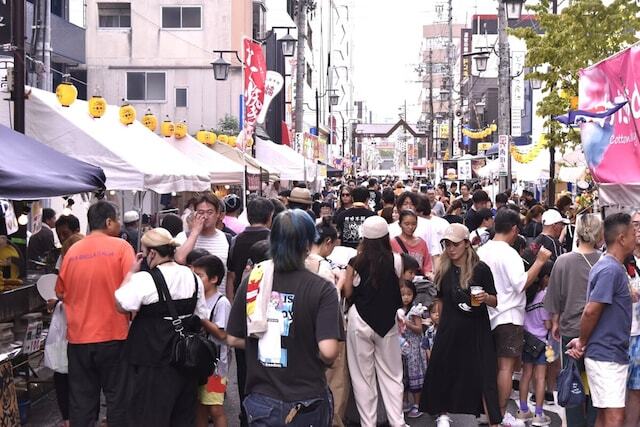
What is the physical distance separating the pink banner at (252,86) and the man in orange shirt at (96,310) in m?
11.2

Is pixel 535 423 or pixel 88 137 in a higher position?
pixel 88 137

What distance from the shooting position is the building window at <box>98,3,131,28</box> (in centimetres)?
3662

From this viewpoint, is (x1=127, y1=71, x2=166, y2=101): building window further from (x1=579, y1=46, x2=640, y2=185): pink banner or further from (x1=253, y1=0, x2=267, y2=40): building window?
(x1=579, y1=46, x2=640, y2=185): pink banner


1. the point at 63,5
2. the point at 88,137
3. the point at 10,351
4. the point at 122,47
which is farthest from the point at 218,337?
the point at 122,47

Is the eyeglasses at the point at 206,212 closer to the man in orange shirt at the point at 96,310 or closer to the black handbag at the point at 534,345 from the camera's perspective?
the man in orange shirt at the point at 96,310

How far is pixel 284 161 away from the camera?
99.0 ft

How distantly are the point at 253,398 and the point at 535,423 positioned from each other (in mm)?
4232

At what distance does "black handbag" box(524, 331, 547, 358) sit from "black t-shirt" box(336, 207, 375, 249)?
2.98 meters

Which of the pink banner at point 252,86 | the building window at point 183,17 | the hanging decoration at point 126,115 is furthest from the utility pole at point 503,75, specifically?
the building window at point 183,17

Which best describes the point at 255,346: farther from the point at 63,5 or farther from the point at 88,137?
the point at 63,5

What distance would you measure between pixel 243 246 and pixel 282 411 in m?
3.65

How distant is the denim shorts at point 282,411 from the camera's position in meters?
4.52

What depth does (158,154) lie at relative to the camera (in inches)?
522

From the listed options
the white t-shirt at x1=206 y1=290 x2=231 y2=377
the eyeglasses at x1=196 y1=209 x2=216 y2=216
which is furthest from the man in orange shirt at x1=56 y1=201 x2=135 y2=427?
the eyeglasses at x1=196 y1=209 x2=216 y2=216
